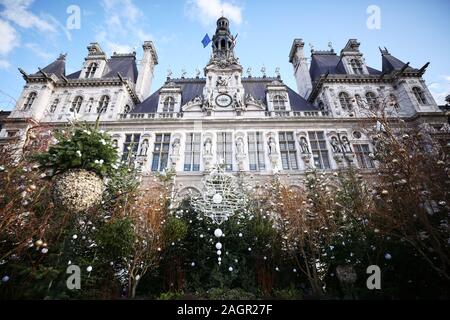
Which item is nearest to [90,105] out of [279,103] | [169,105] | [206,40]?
[169,105]

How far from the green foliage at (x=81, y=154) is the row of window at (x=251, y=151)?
11.9 metres

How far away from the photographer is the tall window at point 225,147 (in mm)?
17531

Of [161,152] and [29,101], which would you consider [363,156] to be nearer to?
[161,152]

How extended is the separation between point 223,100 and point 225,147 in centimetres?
485

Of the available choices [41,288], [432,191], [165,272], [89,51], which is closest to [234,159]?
[165,272]

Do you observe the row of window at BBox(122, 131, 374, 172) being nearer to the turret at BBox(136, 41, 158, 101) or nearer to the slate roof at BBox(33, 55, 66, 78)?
the turret at BBox(136, 41, 158, 101)

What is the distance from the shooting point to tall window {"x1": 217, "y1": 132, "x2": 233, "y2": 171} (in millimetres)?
17531

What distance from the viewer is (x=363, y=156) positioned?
17.7 metres

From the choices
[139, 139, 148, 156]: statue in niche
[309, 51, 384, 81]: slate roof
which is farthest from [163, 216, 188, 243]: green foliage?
[309, 51, 384, 81]: slate roof

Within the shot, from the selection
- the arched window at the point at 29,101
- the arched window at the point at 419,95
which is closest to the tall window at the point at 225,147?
the arched window at the point at 29,101

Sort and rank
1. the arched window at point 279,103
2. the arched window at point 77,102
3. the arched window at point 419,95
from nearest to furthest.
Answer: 1. the arched window at point 419,95
2. the arched window at point 77,102
3. the arched window at point 279,103

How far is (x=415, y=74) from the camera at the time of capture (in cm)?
2067

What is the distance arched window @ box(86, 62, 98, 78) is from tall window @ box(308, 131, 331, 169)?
72.1 feet

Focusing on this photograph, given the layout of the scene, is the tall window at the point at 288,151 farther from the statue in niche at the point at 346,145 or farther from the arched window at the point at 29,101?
the arched window at the point at 29,101
